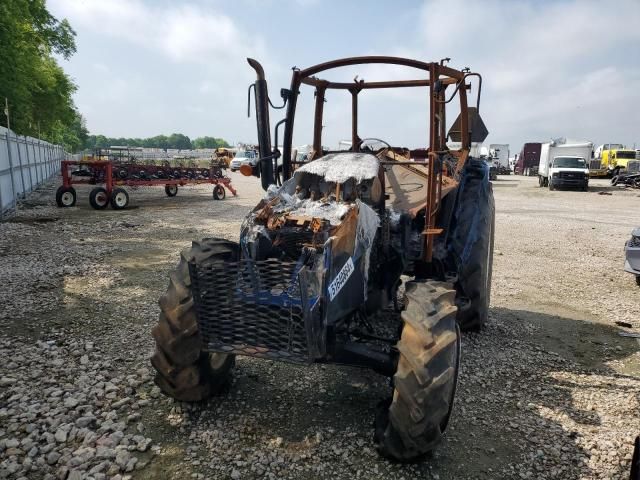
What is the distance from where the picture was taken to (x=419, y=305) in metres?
2.95

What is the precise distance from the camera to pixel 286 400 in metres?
3.63

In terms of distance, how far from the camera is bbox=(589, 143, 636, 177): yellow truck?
32844 millimetres

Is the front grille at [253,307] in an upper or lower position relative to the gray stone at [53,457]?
upper

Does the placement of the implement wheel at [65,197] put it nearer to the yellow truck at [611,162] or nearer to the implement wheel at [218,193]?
the implement wheel at [218,193]

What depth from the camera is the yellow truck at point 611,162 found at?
3284cm

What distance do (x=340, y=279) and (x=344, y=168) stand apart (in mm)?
1079

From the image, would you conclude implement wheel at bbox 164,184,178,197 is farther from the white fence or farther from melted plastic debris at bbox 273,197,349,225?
melted plastic debris at bbox 273,197,349,225

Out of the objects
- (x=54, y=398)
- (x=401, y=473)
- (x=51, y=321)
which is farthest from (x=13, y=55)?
(x=401, y=473)

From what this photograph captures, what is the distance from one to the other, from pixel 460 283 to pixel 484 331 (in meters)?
0.87

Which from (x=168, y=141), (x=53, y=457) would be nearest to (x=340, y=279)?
(x=53, y=457)

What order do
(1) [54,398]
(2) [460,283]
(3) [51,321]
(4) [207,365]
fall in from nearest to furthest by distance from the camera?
(4) [207,365], (1) [54,398], (2) [460,283], (3) [51,321]

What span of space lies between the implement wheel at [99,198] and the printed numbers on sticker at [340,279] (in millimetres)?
12944

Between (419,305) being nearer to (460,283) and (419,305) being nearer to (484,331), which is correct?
(460,283)

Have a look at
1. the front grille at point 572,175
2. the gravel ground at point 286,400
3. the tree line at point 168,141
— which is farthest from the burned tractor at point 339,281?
the tree line at point 168,141
